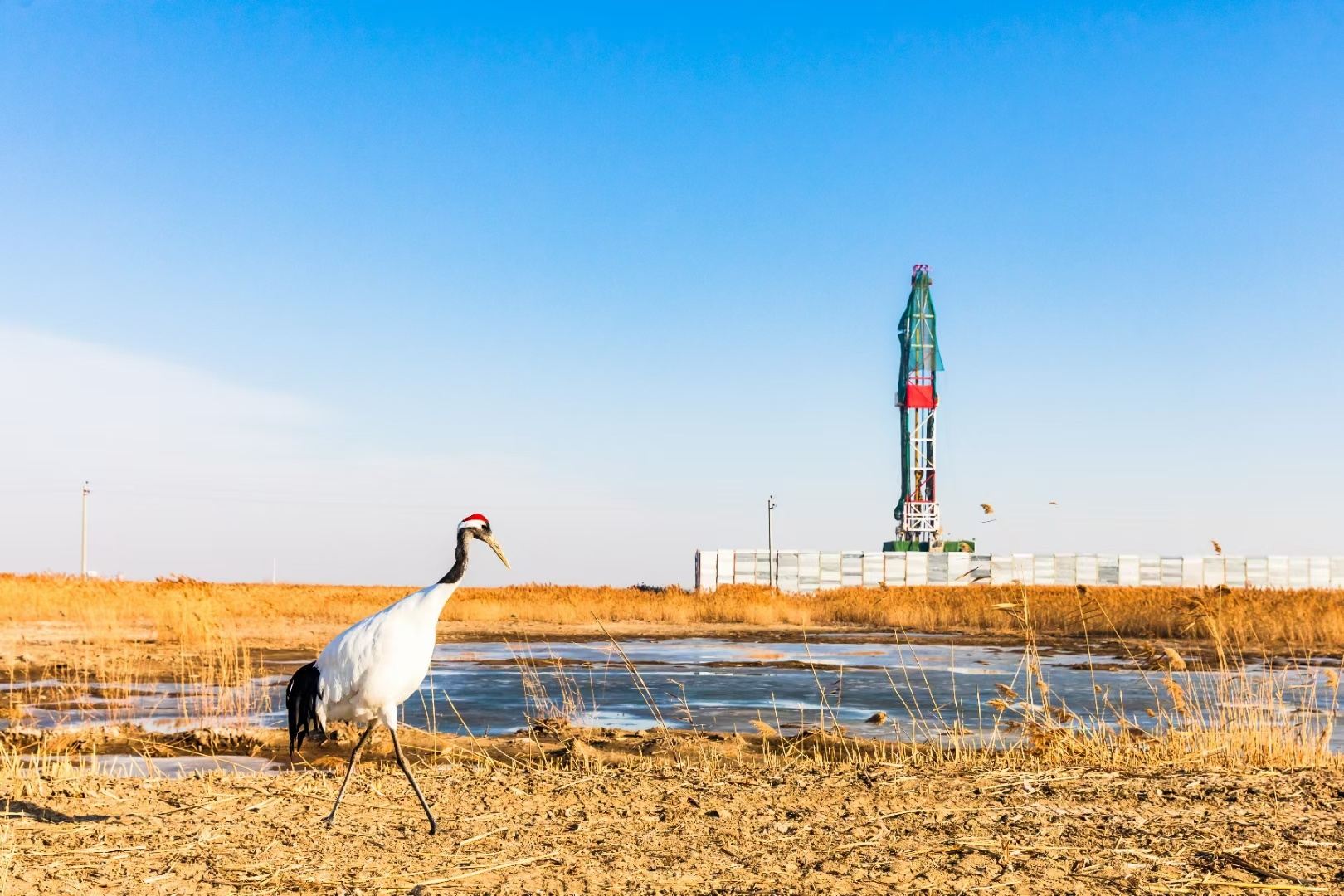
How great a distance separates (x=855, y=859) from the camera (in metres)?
5.62

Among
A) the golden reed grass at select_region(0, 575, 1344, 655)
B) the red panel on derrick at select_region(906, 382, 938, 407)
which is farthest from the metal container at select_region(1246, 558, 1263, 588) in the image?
the golden reed grass at select_region(0, 575, 1344, 655)

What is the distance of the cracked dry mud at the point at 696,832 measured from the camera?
5348 mm

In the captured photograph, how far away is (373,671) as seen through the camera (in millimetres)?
6492

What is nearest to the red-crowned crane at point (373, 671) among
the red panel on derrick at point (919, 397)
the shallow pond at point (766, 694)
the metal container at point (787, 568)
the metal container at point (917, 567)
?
the shallow pond at point (766, 694)

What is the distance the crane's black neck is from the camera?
22.6ft

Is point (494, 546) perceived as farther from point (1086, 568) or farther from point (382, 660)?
point (1086, 568)

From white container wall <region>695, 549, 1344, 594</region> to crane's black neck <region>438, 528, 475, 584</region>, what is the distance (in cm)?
5833

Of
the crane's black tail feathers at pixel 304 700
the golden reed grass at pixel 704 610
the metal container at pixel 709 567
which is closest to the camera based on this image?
the crane's black tail feathers at pixel 304 700

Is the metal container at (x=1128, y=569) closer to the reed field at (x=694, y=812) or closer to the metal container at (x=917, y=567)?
the metal container at (x=917, y=567)

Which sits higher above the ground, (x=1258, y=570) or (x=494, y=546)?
(x=494, y=546)

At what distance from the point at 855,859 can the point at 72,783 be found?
527 centimetres

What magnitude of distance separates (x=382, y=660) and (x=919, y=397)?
67.8 m

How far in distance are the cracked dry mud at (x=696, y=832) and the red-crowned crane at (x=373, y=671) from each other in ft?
1.88

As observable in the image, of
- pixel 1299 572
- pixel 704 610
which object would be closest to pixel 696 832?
pixel 704 610
